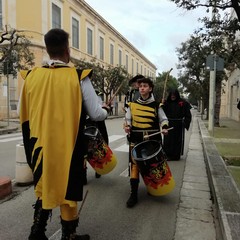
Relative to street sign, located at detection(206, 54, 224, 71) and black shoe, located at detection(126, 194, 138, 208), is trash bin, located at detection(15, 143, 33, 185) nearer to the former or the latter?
black shoe, located at detection(126, 194, 138, 208)

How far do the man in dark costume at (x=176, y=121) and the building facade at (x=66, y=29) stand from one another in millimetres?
12635

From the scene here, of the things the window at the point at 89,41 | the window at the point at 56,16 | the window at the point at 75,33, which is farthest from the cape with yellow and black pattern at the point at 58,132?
the window at the point at 89,41

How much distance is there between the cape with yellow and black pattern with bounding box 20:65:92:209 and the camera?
2873 mm

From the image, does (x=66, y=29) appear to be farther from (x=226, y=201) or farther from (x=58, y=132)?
(x=58, y=132)

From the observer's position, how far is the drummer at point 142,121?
192 inches

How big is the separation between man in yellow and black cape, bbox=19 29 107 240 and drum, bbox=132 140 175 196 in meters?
1.76

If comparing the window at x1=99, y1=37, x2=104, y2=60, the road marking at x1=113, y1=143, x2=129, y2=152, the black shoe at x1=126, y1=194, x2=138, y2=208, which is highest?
the window at x1=99, y1=37, x2=104, y2=60

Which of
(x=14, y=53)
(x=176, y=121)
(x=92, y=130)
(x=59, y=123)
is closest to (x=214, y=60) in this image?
(x=176, y=121)

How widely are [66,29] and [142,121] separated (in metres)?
32.8

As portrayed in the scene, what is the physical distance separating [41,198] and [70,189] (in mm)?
322

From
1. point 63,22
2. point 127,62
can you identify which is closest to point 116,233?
point 63,22

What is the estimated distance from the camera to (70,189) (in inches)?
116

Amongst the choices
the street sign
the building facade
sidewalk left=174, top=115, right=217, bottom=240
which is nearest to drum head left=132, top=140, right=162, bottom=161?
sidewalk left=174, top=115, right=217, bottom=240

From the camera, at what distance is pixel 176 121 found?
338 inches
